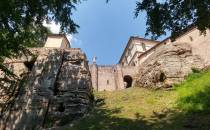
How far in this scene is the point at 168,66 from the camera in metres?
20.1

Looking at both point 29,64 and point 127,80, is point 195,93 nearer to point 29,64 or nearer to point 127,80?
point 29,64

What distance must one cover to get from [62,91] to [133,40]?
4312 centimetres

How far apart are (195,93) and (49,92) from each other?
7.57 meters

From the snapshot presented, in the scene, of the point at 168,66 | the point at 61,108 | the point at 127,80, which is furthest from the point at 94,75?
the point at 61,108

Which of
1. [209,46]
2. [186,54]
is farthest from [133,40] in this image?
[186,54]

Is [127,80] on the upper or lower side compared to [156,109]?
upper

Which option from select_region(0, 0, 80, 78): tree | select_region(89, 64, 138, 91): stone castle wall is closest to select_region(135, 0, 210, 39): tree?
select_region(0, 0, 80, 78): tree

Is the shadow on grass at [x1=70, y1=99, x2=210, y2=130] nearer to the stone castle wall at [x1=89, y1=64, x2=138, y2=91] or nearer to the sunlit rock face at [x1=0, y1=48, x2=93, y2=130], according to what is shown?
the sunlit rock face at [x1=0, y1=48, x2=93, y2=130]

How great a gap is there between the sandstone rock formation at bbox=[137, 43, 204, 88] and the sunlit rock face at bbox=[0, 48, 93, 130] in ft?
15.0

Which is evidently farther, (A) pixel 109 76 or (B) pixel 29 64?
(A) pixel 109 76

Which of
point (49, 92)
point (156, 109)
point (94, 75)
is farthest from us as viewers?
point (94, 75)

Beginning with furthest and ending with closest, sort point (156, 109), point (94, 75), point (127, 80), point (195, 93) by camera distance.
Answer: point (127, 80), point (94, 75), point (195, 93), point (156, 109)

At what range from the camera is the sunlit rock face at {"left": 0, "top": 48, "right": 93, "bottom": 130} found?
15.2m

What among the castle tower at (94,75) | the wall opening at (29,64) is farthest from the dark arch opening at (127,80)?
the wall opening at (29,64)
